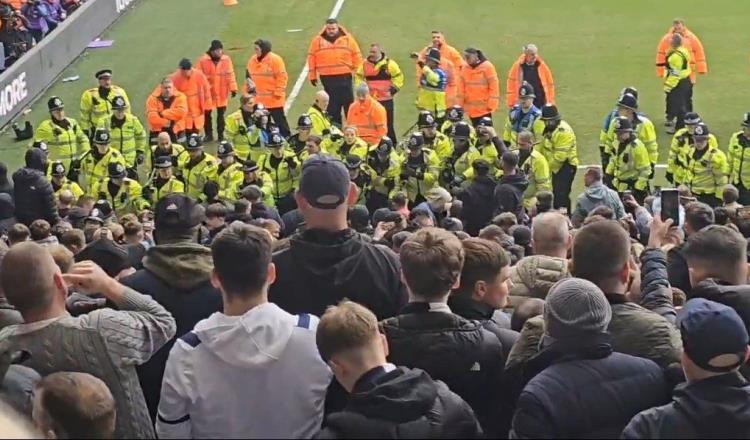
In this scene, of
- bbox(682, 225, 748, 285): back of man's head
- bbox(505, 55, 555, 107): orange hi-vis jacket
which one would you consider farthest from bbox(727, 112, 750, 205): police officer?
bbox(682, 225, 748, 285): back of man's head

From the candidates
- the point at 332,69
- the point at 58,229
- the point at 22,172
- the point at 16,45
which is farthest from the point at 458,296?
the point at 16,45

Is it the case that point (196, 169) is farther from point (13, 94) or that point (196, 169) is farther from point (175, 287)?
point (175, 287)

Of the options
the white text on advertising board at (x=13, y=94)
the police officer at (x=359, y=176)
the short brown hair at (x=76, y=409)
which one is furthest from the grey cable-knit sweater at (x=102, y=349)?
the white text on advertising board at (x=13, y=94)

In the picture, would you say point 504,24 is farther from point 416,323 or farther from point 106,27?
point 416,323

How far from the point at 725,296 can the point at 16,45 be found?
57.5 ft

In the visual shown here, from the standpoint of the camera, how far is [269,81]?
1836 centimetres

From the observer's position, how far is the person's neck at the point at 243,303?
4.38 m

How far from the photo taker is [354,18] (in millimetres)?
25781

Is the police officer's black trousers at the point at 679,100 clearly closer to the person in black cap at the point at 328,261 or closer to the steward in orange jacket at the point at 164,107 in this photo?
the steward in orange jacket at the point at 164,107

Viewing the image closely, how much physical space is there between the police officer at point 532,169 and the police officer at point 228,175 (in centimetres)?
332

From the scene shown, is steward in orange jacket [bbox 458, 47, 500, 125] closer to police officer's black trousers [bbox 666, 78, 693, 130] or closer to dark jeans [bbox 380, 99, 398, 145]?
dark jeans [bbox 380, 99, 398, 145]

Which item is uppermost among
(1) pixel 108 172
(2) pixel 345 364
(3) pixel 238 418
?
(2) pixel 345 364

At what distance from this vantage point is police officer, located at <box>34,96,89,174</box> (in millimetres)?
15539

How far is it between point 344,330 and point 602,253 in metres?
1.40
